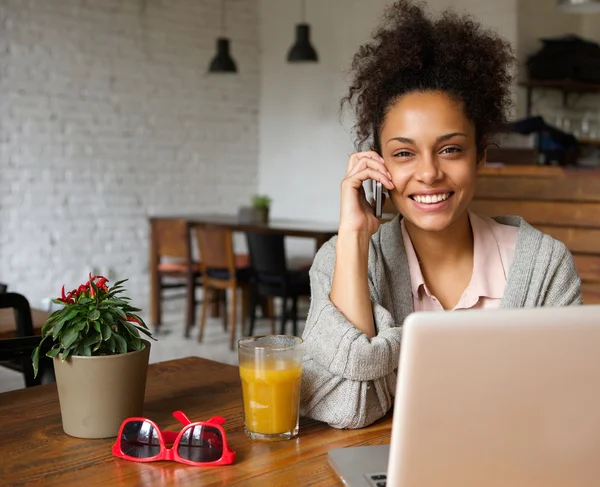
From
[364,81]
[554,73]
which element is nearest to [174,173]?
[554,73]

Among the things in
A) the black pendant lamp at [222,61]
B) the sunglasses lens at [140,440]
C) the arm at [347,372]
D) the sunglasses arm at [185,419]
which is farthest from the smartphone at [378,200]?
the black pendant lamp at [222,61]

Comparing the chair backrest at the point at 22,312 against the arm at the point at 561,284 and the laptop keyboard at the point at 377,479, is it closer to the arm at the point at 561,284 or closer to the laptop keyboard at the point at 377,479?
the laptop keyboard at the point at 377,479

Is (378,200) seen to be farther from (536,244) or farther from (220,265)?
(220,265)

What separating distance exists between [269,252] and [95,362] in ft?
11.7

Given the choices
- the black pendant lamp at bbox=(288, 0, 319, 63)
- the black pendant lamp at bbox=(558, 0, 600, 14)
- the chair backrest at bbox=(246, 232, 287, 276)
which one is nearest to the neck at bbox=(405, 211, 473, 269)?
the black pendant lamp at bbox=(558, 0, 600, 14)

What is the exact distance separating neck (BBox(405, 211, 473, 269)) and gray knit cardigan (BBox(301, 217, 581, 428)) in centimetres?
5

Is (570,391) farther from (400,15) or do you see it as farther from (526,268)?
(400,15)

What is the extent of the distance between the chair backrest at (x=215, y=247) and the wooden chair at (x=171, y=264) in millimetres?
278

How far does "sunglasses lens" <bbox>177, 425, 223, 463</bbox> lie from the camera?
3.40 ft

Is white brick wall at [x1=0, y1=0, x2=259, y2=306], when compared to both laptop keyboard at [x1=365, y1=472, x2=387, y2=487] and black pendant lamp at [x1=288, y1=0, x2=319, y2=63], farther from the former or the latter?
laptop keyboard at [x1=365, y1=472, x2=387, y2=487]

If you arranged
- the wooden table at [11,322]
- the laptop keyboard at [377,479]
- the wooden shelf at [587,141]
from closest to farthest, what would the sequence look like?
1. the laptop keyboard at [377,479]
2. the wooden table at [11,322]
3. the wooden shelf at [587,141]

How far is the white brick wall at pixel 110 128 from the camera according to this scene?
5223mm

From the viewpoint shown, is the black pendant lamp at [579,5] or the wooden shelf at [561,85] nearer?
the black pendant lamp at [579,5]

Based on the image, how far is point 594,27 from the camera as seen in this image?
584 centimetres
